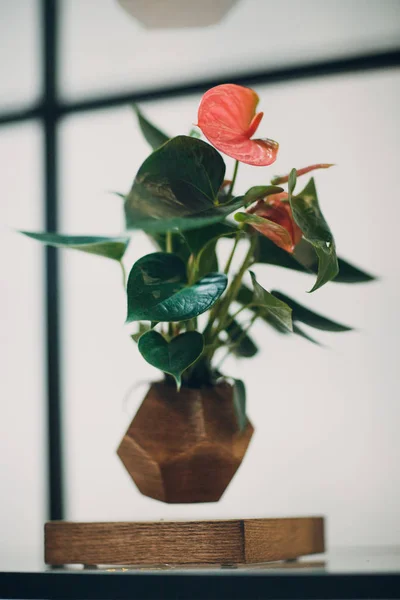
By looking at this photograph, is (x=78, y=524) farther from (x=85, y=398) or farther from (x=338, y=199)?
(x=338, y=199)

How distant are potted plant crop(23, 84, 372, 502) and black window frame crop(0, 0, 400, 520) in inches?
20.8

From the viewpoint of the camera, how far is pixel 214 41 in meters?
1.36

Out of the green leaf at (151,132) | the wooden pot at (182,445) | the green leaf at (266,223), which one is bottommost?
the wooden pot at (182,445)

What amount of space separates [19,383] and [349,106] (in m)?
0.81

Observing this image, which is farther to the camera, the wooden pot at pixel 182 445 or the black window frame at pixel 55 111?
the black window frame at pixel 55 111

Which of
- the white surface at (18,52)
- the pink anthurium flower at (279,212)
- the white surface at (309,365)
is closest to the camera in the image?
the pink anthurium flower at (279,212)

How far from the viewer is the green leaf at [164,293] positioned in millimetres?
688

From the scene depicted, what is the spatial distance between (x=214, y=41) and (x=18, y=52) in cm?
45

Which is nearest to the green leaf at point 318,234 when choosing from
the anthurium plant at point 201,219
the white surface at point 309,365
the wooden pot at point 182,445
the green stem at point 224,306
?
the anthurium plant at point 201,219

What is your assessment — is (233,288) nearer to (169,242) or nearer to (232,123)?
(169,242)

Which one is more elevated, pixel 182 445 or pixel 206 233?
pixel 206 233

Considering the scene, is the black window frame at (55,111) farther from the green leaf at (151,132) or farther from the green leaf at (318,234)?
the green leaf at (318,234)

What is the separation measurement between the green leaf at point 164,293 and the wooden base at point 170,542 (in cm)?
21

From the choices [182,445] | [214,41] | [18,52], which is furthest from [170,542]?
[18,52]
